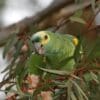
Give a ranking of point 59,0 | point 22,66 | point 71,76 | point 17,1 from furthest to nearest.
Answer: point 17,1 → point 59,0 → point 22,66 → point 71,76

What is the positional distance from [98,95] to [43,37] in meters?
0.14

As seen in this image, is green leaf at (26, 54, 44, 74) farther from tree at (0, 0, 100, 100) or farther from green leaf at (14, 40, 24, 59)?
green leaf at (14, 40, 24, 59)

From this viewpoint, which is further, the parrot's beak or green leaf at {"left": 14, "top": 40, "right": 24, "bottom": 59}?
green leaf at {"left": 14, "top": 40, "right": 24, "bottom": 59}

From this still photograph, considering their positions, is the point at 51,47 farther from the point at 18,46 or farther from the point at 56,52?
the point at 18,46

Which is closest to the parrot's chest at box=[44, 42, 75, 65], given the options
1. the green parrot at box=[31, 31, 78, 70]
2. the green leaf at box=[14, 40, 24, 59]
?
the green parrot at box=[31, 31, 78, 70]

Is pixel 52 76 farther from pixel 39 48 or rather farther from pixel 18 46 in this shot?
pixel 18 46

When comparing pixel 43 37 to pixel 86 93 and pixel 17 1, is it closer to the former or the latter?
pixel 86 93

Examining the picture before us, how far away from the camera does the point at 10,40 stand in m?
0.74

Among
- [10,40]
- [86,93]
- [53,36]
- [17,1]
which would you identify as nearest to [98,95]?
[86,93]

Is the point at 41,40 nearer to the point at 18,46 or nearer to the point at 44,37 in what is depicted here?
the point at 44,37

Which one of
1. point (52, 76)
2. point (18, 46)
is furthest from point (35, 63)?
point (18, 46)

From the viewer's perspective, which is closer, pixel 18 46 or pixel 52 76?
pixel 52 76

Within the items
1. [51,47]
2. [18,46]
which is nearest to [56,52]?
[51,47]

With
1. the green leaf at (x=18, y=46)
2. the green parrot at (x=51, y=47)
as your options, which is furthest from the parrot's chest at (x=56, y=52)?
the green leaf at (x=18, y=46)
